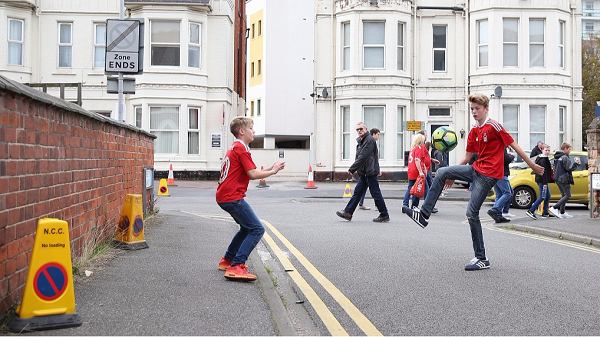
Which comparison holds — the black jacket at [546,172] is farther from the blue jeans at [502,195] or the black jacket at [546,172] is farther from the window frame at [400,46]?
the window frame at [400,46]

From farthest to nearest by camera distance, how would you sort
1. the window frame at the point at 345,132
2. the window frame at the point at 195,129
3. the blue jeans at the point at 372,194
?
the window frame at the point at 195,129 < the window frame at the point at 345,132 < the blue jeans at the point at 372,194

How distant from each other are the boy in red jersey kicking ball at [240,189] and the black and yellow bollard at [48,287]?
2.11 metres

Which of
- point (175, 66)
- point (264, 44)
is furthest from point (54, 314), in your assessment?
point (264, 44)

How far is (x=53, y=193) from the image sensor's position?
19.7 feet

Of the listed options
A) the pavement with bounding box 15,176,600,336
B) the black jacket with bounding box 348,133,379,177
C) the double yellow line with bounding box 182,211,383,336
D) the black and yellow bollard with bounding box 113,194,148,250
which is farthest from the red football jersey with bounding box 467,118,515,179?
the black jacket with bounding box 348,133,379,177

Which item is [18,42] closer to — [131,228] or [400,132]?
[400,132]

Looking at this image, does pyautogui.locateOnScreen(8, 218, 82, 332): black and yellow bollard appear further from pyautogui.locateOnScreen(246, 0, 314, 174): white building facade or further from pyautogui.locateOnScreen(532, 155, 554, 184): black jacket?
pyautogui.locateOnScreen(246, 0, 314, 174): white building facade

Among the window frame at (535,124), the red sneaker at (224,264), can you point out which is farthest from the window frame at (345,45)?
the red sneaker at (224,264)

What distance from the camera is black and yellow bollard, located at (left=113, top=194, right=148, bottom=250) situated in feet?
26.9

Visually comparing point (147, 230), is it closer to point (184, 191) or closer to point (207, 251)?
point (207, 251)

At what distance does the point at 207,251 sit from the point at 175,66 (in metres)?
22.5

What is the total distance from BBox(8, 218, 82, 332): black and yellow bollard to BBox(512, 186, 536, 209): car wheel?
48.4 ft

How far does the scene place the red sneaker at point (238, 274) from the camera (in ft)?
21.2

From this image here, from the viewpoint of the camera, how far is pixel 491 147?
24.9ft
